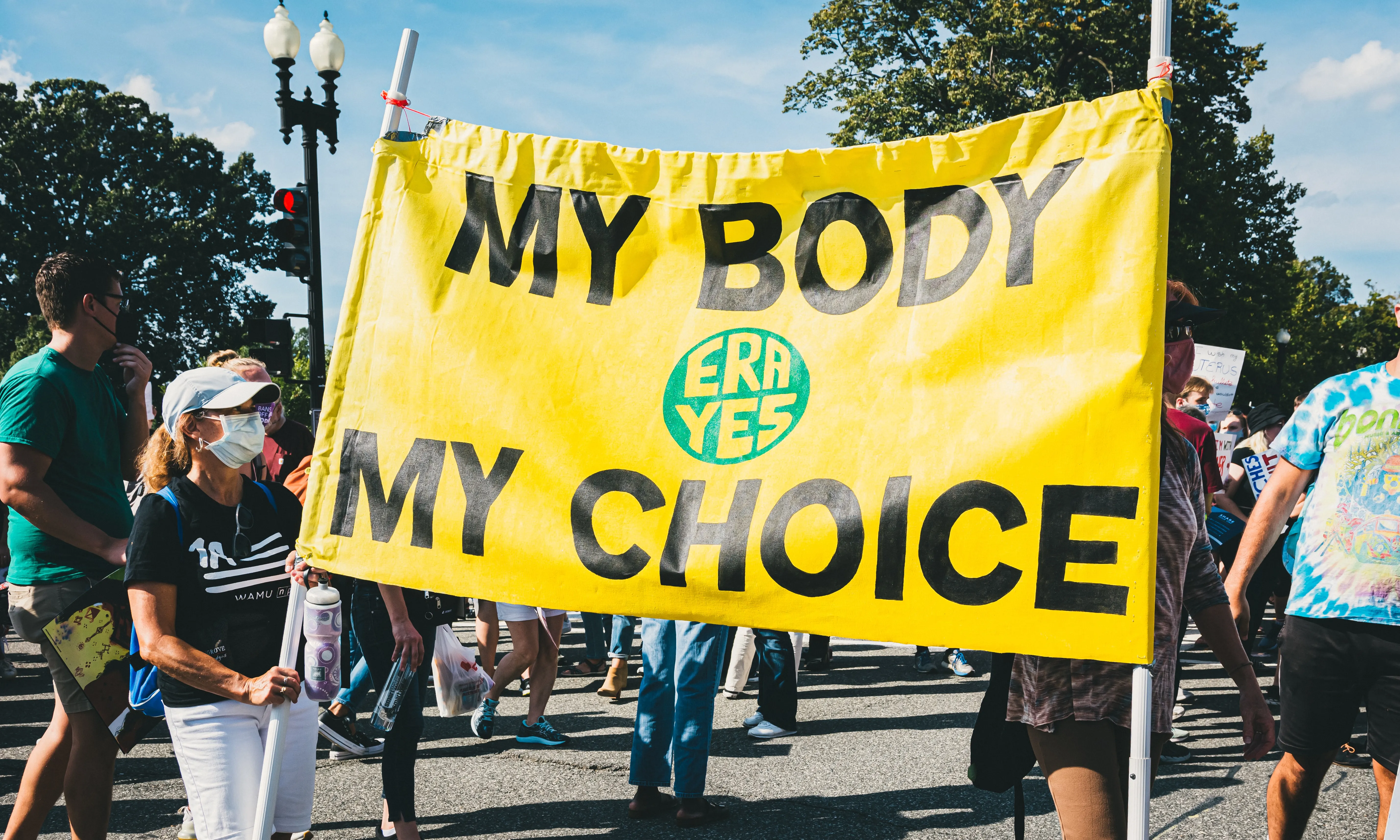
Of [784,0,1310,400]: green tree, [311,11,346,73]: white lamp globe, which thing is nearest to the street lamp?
[311,11,346,73]: white lamp globe

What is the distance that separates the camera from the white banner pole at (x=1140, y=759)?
2.13 m

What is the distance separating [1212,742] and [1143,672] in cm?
398

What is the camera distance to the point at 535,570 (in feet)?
8.77

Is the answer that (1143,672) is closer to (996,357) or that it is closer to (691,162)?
(996,357)

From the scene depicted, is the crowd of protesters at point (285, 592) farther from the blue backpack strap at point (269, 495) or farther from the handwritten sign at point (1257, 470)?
the handwritten sign at point (1257, 470)

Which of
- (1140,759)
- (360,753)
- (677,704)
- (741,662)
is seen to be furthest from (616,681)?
(1140,759)

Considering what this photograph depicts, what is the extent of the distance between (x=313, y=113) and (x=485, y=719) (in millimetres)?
8086

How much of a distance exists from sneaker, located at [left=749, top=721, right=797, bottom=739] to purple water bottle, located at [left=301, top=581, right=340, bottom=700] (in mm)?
3378

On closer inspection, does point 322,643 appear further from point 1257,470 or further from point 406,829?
point 1257,470

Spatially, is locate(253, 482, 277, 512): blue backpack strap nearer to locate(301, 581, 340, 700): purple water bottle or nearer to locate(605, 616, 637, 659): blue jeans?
locate(301, 581, 340, 700): purple water bottle

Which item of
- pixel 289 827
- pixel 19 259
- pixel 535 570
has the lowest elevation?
pixel 289 827

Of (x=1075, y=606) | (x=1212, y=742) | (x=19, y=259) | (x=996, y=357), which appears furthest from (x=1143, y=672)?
(x=19, y=259)

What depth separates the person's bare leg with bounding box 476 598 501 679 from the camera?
588cm

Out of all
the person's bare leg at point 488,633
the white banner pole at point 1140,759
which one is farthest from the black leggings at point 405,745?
the white banner pole at point 1140,759
